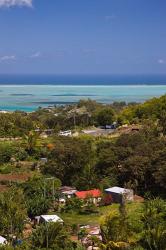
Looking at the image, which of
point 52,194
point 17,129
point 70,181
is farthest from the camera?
point 17,129

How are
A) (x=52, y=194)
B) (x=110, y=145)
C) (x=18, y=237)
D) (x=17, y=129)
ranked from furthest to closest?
(x=17, y=129) → (x=110, y=145) → (x=52, y=194) → (x=18, y=237)

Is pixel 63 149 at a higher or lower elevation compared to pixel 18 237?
higher

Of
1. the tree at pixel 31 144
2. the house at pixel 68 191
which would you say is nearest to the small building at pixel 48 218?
the house at pixel 68 191

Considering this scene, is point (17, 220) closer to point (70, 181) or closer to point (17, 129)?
point (70, 181)

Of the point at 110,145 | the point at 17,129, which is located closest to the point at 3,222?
the point at 110,145

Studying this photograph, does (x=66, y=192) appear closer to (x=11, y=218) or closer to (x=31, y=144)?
(x=11, y=218)

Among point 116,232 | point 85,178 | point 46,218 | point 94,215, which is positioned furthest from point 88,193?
point 116,232

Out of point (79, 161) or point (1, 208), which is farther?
point (79, 161)
